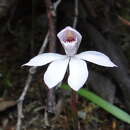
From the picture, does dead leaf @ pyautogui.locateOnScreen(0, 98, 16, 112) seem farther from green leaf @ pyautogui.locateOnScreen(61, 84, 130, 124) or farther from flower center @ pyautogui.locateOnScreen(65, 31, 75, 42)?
flower center @ pyautogui.locateOnScreen(65, 31, 75, 42)

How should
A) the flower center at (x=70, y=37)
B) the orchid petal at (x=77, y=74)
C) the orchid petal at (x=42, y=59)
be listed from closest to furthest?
1. the orchid petal at (x=77, y=74)
2. the orchid petal at (x=42, y=59)
3. the flower center at (x=70, y=37)

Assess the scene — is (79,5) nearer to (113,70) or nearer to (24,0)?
(24,0)

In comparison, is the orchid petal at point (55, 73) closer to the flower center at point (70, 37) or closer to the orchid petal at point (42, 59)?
the orchid petal at point (42, 59)

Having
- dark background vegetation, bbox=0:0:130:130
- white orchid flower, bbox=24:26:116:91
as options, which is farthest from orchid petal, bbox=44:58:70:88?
dark background vegetation, bbox=0:0:130:130

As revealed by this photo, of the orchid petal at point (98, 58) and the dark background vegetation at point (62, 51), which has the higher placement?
the orchid petal at point (98, 58)

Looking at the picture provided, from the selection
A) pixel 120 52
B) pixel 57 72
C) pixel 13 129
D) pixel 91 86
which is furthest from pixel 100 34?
pixel 57 72

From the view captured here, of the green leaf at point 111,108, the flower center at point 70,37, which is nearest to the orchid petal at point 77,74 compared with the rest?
the flower center at point 70,37
